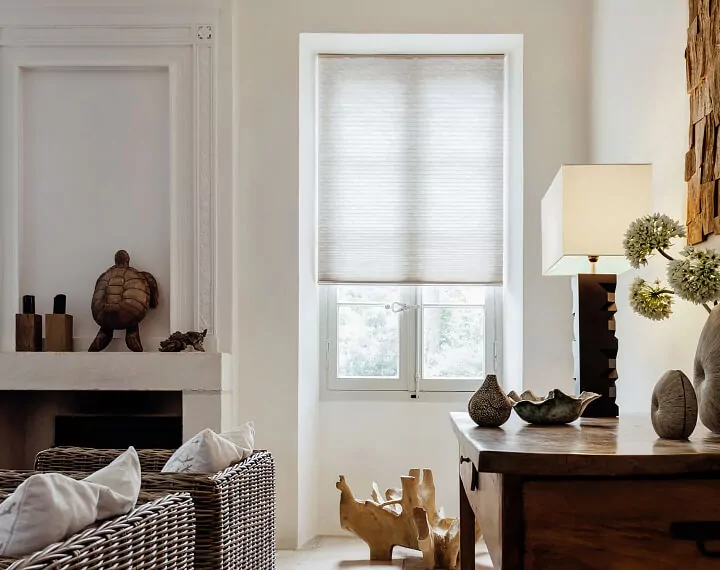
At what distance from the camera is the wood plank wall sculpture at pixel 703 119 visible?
2170 mm

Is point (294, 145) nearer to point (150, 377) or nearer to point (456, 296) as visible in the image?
point (456, 296)

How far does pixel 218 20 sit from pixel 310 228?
1084 millimetres

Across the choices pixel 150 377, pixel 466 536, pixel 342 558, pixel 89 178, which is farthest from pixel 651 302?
pixel 89 178

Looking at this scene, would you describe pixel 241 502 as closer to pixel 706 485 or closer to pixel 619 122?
pixel 706 485

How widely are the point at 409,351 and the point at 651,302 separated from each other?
256 centimetres

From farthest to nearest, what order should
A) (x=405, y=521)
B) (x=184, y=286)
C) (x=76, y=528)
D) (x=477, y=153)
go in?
(x=477, y=153), (x=184, y=286), (x=405, y=521), (x=76, y=528)

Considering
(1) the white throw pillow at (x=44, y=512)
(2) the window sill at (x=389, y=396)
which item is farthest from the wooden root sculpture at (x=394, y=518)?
(1) the white throw pillow at (x=44, y=512)

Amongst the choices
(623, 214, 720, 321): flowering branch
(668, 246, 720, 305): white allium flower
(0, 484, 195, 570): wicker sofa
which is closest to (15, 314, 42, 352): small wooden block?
(0, 484, 195, 570): wicker sofa

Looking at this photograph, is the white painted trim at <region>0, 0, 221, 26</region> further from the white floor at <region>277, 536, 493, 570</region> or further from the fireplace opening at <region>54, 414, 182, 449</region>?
the white floor at <region>277, 536, 493, 570</region>

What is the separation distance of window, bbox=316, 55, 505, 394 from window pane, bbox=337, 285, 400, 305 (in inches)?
4.2

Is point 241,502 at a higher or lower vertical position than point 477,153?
lower

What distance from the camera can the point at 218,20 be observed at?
13.4 feet

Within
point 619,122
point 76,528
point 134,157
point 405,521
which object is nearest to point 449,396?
point 405,521

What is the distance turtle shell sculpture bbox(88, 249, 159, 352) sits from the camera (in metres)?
3.93
